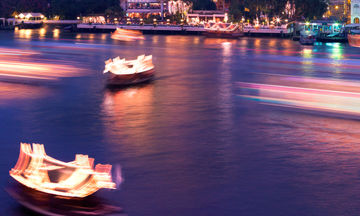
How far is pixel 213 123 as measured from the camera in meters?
19.9

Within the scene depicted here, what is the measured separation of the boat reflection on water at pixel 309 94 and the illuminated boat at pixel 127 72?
18.4ft

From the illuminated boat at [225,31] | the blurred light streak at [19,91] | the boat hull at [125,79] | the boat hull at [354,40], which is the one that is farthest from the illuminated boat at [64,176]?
the illuminated boat at [225,31]

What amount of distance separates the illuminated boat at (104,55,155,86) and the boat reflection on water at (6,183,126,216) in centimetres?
1878

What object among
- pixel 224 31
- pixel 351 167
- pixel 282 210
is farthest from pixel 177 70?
pixel 224 31

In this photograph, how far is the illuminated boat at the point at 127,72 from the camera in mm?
30078

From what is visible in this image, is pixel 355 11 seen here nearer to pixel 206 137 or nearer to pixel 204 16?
pixel 204 16

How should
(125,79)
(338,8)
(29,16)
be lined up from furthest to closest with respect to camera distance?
(338,8) → (29,16) → (125,79)

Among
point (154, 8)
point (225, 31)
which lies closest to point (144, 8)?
point (154, 8)

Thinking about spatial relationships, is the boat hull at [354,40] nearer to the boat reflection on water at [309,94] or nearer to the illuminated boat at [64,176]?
the boat reflection on water at [309,94]

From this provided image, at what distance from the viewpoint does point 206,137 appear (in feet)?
57.6

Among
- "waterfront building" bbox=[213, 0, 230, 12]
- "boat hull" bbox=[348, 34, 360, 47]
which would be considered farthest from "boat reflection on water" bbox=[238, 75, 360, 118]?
"waterfront building" bbox=[213, 0, 230, 12]

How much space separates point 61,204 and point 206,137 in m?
7.58

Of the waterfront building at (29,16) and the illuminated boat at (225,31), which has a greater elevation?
the waterfront building at (29,16)

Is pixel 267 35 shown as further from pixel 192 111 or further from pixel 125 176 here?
pixel 125 176
